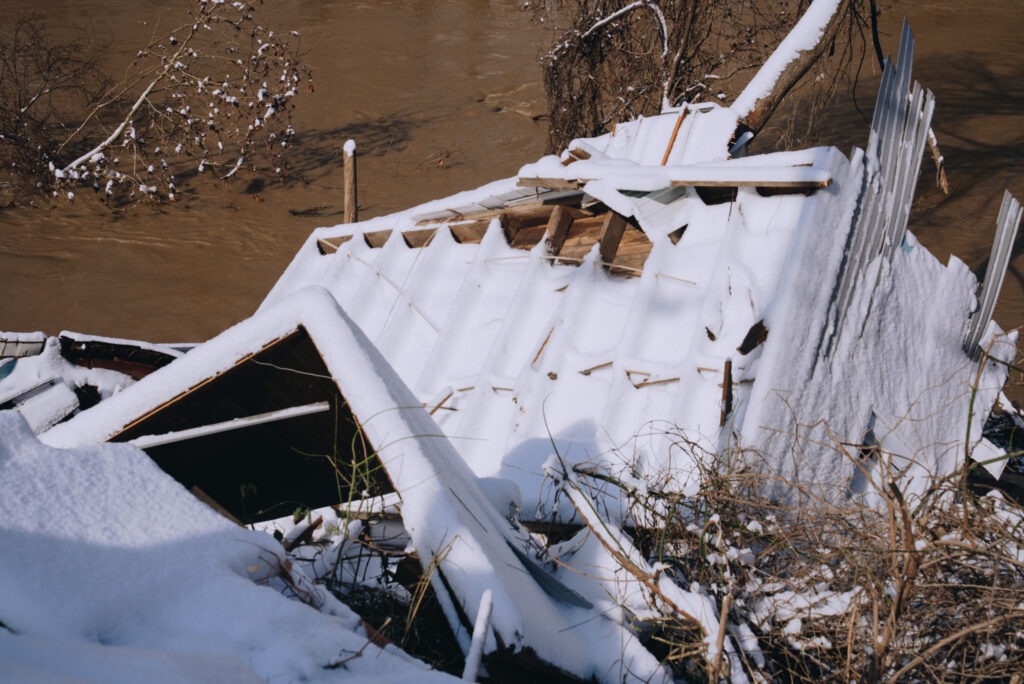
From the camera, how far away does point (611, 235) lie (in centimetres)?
454

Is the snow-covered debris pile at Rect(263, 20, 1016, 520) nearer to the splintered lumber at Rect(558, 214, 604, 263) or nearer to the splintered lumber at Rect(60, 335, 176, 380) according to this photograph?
the splintered lumber at Rect(558, 214, 604, 263)

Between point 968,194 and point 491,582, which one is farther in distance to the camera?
point 968,194

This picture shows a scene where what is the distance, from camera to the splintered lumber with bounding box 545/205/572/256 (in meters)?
4.79

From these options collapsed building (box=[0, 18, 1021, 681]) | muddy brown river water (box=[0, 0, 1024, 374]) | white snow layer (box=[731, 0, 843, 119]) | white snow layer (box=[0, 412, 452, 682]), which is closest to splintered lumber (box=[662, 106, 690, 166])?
collapsed building (box=[0, 18, 1021, 681])

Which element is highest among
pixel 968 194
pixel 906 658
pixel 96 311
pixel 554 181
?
pixel 554 181

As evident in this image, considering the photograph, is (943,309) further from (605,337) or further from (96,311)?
(96,311)

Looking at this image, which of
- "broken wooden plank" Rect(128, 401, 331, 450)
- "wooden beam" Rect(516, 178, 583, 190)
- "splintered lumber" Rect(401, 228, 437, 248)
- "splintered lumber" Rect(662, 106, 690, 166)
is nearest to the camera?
"broken wooden plank" Rect(128, 401, 331, 450)

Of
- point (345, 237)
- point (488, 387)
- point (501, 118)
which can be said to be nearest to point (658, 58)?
point (501, 118)

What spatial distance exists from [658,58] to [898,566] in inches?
389

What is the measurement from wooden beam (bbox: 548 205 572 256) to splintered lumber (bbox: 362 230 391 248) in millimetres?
1763

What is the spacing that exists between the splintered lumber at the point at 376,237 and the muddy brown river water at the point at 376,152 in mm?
4638

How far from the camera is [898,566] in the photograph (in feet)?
7.43

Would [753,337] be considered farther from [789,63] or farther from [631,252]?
[789,63]

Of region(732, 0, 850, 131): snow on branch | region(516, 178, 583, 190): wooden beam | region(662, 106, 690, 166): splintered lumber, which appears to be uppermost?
region(732, 0, 850, 131): snow on branch
